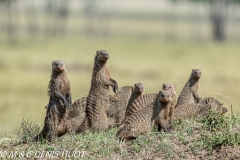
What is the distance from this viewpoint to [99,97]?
27.7 ft

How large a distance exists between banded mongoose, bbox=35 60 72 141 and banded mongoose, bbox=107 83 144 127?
49.6 inches

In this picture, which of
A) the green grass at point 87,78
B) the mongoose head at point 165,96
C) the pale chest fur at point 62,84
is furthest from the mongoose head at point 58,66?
the green grass at point 87,78

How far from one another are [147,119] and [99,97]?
1247 mm

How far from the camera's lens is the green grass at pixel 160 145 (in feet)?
22.1

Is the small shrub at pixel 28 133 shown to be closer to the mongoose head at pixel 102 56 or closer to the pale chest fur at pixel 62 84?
the pale chest fur at pixel 62 84

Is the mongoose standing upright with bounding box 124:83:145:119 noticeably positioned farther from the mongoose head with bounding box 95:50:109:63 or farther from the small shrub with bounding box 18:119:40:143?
the small shrub with bounding box 18:119:40:143

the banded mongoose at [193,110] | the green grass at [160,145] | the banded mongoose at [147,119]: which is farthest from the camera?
the banded mongoose at [193,110]

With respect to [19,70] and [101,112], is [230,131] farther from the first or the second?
[19,70]

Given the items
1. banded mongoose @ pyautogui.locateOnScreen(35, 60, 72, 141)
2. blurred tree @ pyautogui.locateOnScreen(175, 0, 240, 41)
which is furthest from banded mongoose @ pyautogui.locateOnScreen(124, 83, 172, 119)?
blurred tree @ pyautogui.locateOnScreen(175, 0, 240, 41)

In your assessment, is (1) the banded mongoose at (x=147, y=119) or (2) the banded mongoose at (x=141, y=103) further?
(2) the banded mongoose at (x=141, y=103)

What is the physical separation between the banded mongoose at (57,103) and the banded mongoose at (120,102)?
1.26 metres

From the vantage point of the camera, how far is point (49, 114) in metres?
7.52

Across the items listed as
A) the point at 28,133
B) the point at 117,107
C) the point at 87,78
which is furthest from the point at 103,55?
the point at 87,78

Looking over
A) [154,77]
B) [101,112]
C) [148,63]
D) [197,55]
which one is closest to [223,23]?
[197,55]
